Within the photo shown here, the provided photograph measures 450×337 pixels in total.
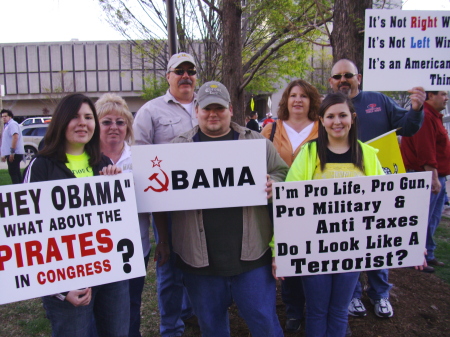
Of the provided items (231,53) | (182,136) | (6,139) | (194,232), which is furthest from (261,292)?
(6,139)

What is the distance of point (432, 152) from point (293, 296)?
2.86 m

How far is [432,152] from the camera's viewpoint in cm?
491

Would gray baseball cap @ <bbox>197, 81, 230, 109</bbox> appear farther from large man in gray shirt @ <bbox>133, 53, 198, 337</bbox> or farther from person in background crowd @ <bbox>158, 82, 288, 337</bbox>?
large man in gray shirt @ <bbox>133, 53, 198, 337</bbox>

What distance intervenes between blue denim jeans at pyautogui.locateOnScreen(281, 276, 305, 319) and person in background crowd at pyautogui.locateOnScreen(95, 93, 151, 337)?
1357 millimetres

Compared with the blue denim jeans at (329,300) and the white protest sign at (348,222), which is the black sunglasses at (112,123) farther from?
the blue denim jeans at (329,300)

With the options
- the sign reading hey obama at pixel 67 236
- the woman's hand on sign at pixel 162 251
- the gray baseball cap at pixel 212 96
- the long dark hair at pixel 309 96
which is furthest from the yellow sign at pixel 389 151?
the sign reading hey obama at pixel 67 236

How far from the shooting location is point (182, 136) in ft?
8.69

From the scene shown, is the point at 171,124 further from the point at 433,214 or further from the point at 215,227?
the point at 433,214

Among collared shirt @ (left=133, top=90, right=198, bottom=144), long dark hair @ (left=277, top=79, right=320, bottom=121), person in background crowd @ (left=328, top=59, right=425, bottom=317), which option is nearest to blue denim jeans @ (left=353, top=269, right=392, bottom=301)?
person in background crowd @ (left=328, top=59, right=425, bottom=317)

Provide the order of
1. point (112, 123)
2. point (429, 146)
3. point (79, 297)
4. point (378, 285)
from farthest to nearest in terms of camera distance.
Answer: point (429, 146)
point (378, 285)
point (112, 123)
point (79, 297)

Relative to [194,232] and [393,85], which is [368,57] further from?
[194,232]

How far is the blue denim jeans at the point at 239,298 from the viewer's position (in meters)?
2.50

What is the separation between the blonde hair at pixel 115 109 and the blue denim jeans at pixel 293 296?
1.93 meters

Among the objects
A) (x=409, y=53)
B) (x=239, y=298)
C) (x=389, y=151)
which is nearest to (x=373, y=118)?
(x=389, y=151)
